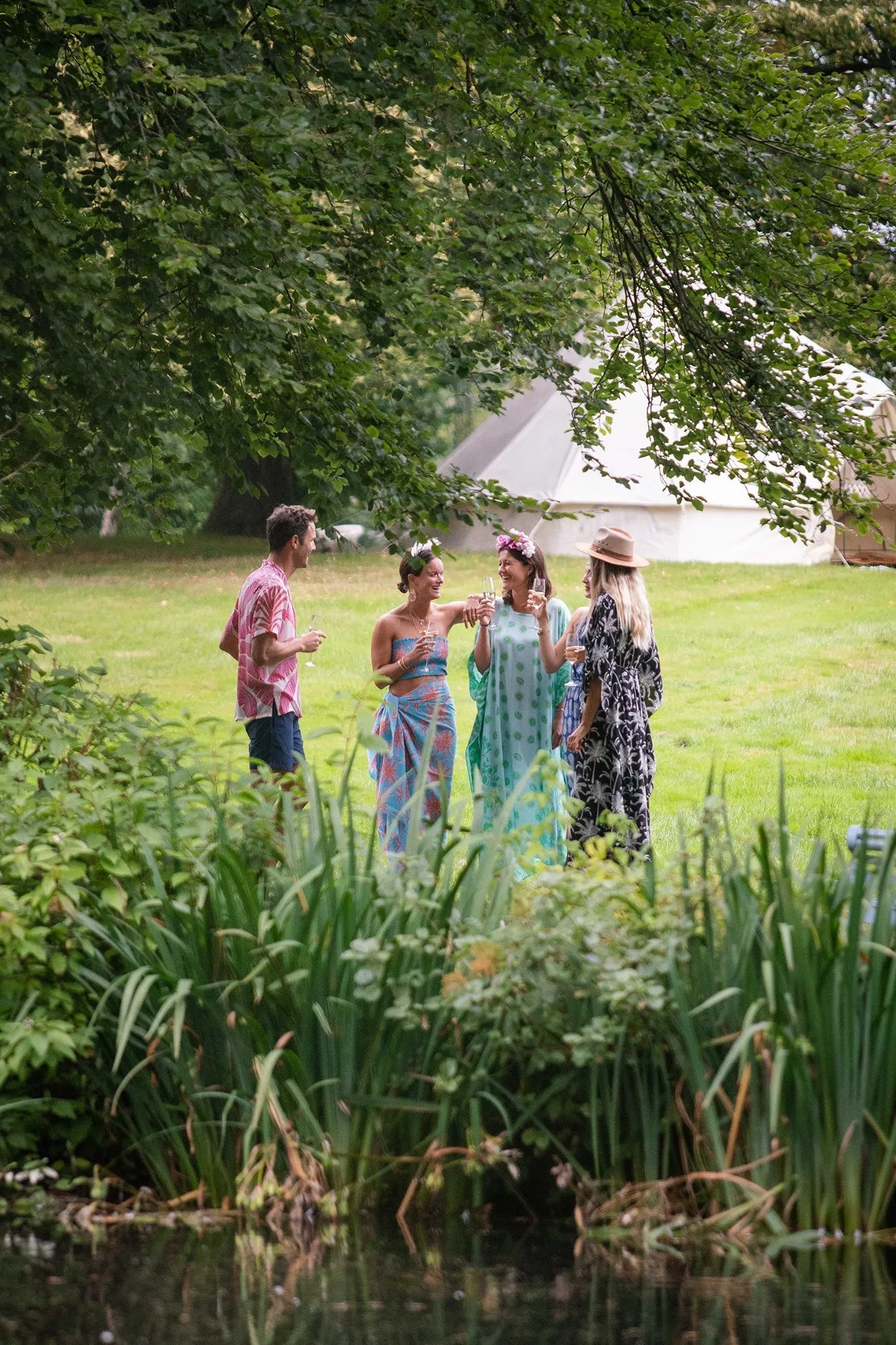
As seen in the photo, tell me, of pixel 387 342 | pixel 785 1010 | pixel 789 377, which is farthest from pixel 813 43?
pixel 785 1010

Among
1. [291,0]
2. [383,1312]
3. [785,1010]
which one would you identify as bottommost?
[383,1312]

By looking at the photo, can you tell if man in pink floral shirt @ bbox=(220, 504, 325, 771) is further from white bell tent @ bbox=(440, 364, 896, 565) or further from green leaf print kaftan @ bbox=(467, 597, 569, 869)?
→ white bell tent @ bbox=(440, 364, 896, 565)

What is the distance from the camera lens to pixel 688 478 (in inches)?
273

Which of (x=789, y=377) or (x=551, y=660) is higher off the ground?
(x=789, y=377)

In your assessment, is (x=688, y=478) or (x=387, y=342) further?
(x=688, y=478)

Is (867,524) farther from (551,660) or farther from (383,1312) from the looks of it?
(383,1312)

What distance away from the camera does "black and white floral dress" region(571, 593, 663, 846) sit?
22.7 feet

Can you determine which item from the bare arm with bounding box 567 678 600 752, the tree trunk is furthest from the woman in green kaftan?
the tree trunk

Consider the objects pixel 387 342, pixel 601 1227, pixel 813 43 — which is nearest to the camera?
pixel 601 1227

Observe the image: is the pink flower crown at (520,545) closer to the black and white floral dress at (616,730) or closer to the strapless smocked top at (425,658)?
the black and white floral dress at (616,730)

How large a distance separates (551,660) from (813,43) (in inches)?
453

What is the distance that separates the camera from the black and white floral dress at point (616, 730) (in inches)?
272

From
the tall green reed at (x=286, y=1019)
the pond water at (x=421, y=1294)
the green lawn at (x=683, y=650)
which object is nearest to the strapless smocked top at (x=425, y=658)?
the green lawn at (x=683, y=650)

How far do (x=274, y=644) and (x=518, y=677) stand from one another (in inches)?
45.4
